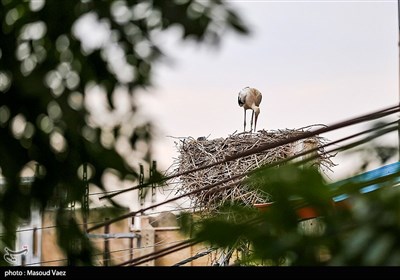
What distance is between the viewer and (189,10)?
0.38 metres

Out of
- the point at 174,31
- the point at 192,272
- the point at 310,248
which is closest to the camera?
the point at 310,248

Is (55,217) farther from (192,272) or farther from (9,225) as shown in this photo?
(192,272)

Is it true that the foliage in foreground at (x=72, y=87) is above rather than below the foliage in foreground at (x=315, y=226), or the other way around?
above

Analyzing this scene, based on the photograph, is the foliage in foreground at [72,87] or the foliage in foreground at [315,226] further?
the foliage in foreground at [72,87]

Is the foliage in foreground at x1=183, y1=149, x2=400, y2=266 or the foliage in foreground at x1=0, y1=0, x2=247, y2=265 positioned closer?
the foliage in foreground at x1=183, y1=149, x2=400, y2=266

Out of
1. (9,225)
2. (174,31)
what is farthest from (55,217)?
(174,31)

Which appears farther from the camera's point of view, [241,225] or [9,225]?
[9,225]

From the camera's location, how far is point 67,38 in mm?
382

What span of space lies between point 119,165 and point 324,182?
0.63ft

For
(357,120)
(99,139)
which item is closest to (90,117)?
(99,139)

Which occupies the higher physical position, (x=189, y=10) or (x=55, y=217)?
(x=189, y=10)

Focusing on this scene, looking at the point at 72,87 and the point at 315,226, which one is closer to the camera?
the point at 315,226

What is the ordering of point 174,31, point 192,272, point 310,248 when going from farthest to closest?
point 192,272
point 174,31
point 310,248

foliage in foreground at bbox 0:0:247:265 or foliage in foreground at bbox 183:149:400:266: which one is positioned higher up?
foliage in foreground at bbox 0:0:247:265
